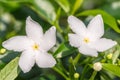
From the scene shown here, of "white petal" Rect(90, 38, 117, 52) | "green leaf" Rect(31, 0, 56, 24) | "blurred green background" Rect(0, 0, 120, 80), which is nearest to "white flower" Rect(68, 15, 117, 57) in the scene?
"white petal" Rect(90, 38, 117, 52)

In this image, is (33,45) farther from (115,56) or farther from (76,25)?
(115,56)

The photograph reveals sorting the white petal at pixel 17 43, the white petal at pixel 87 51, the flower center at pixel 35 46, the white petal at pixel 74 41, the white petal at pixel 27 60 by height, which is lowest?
the white petal at pixel 27 60

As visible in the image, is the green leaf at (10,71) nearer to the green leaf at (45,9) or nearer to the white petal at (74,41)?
the white petal at (74,41)

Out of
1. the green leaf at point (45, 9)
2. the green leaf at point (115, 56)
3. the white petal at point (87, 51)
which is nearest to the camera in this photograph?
the white petal at point (87, 51)

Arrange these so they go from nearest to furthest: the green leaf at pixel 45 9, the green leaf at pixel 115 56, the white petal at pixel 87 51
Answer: the white petal at pixel 87 51, the green leaf at pixel 115 56, the green leaf at pixel 45 9

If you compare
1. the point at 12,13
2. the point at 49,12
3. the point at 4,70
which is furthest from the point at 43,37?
the point at 12,13

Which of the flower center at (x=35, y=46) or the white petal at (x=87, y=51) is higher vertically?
the white petal at (x=87, y=51)

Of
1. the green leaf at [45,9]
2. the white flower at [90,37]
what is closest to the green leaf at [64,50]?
the white flower at [90,37]
